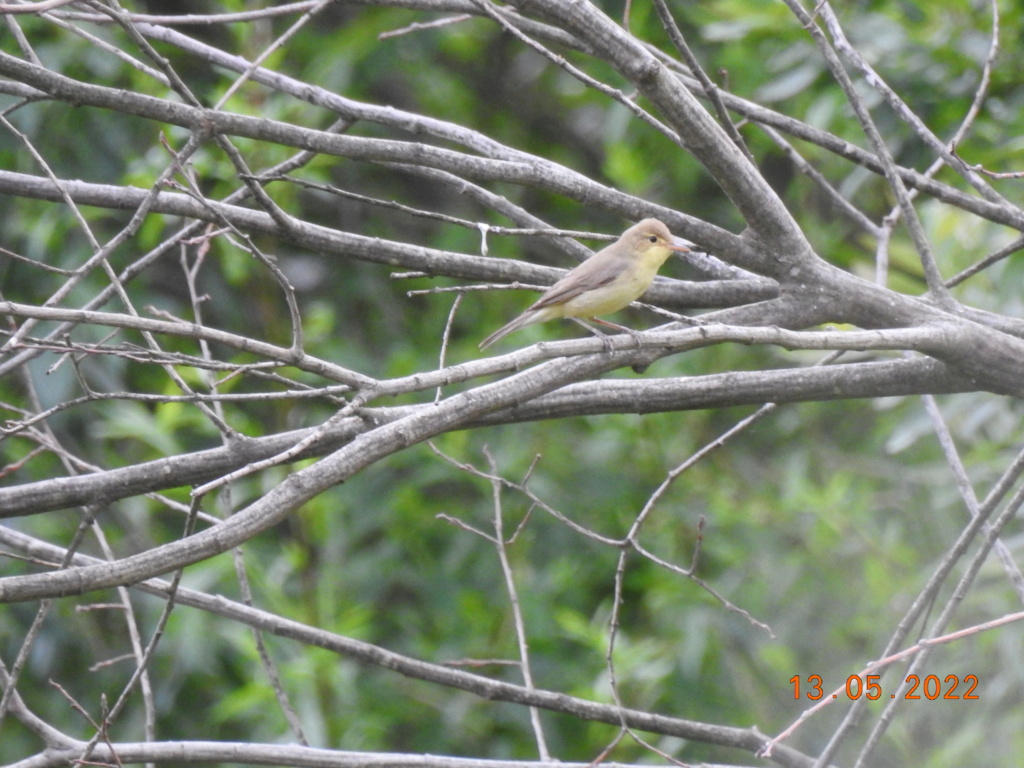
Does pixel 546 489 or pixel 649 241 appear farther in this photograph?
pixel 546 489

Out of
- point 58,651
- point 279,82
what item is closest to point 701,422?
point 58,651

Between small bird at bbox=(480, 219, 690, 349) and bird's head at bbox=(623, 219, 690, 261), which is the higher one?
bird's head at bbox=(623, 219, 690, 261)

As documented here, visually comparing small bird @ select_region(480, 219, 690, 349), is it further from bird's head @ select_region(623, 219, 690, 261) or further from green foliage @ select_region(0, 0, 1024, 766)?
green foliage @ select_region(0, 0, 1024, 766)

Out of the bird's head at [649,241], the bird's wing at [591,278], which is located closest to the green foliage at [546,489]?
the bird's head at [649,241]

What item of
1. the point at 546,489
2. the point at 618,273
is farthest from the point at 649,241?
the point at 546,489

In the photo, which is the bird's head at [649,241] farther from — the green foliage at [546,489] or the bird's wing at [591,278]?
the green foliage at [546,489]

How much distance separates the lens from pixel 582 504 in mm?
6137

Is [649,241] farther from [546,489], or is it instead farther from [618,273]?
[546,489]

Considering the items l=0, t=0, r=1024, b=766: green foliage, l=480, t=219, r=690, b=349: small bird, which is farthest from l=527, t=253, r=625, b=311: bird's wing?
l=0, t=0, r=1024, b=766: green foliage

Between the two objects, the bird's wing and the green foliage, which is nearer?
the bird's wing

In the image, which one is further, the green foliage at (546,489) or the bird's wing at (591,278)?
the green foliage at (546,489)

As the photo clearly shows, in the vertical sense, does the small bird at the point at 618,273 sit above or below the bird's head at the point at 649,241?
below

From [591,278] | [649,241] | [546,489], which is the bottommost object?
[546,489]

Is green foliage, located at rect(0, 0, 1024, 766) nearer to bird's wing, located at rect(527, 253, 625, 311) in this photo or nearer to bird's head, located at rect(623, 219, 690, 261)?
bird's head, located at rect(623, 219, 690, 261)
